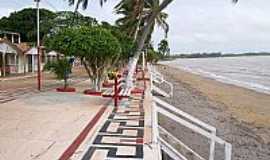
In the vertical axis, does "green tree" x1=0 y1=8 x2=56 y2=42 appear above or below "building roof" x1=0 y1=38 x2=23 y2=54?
above

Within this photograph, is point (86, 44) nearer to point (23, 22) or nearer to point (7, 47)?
point (7, 47)

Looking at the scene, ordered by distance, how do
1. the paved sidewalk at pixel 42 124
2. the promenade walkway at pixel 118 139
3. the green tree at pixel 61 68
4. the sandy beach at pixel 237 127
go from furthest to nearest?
the green tree at pixel 61 68, the sandy beach at pixel 237 127, the paved sidewalk at pixel 42 124, the promenade walkway at pixel 118 139

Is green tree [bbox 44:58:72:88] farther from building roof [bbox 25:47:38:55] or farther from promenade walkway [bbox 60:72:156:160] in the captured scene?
building roof [bbox 25:47:38:55]

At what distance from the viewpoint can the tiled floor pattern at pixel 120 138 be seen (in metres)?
6.85

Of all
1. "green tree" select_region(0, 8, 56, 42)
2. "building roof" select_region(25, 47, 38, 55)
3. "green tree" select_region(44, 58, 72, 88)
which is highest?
"green tree" select_region(0, 8, 56, 42)

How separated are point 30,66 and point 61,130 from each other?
33.3 metres

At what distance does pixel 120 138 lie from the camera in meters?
8.16

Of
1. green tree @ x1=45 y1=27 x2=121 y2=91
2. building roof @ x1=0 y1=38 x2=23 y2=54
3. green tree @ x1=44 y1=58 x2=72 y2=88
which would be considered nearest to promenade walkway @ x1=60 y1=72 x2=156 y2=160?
green tree @ x1=45 y1=27 x2=121 y2=91

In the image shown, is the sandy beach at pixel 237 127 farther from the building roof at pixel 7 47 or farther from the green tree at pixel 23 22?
the green tree at pixel 23 22

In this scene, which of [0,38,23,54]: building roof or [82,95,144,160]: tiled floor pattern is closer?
[82,95,144,160]: tiled floor pattern

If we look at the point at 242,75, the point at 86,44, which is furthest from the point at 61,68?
the point at 242,75

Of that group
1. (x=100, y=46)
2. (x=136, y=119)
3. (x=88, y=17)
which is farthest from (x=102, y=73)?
(x=88, y=17)

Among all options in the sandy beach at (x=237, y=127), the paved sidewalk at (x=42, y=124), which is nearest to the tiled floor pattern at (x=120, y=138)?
the paved sidewalk at (x=42, y=124)

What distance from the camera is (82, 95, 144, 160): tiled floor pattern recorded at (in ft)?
22.5
